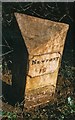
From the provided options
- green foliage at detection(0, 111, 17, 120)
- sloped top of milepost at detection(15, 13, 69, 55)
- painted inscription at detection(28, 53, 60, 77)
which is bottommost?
green foliage at detection(0, 111, 17, 120)

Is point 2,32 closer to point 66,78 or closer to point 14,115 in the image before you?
point 66,78

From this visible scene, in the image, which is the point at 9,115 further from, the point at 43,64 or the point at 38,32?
the point at 38,32

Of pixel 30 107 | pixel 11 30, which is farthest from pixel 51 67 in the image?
pixel 11 30

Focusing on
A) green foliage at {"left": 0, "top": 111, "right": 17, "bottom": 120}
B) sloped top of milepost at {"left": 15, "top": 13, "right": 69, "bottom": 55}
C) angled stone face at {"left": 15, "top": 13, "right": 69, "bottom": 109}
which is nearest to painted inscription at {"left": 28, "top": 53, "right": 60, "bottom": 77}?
angled stone face at {"left": 15, "top": 13, "right": 69, "bottom": 109}

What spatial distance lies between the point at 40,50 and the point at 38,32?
0.26 metres

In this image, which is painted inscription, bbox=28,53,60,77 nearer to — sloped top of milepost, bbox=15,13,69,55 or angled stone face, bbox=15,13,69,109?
angled stone face, bbox=15,13,69,109

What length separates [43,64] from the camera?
4.21 m

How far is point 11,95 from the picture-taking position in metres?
4.52

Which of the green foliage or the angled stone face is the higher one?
the angled stone face

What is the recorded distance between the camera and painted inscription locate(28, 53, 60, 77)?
4070 mm

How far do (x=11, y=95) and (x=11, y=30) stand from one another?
105 cm

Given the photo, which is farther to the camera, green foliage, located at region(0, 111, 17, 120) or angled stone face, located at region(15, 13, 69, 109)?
angled stone face, located at region(15, 13, 69, 109)

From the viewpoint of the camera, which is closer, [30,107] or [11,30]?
[30,107]

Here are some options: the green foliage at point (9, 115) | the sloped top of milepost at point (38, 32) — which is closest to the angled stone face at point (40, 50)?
the sloped top of milepost at point (38, 32)
